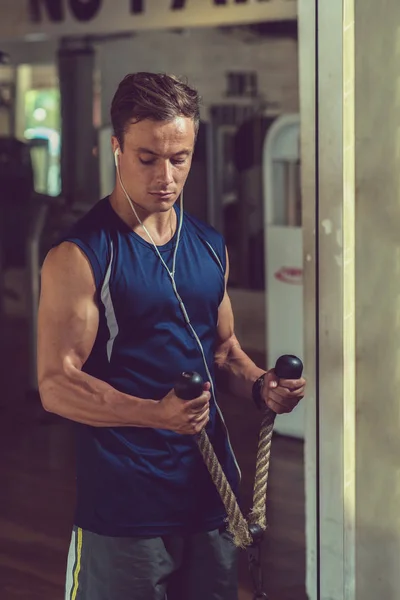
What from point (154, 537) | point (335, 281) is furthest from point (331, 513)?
point (154, 537)

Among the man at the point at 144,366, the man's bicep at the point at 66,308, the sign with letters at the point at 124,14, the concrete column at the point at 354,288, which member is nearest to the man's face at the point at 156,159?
the man at the point at 144,366

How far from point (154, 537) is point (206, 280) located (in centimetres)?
44

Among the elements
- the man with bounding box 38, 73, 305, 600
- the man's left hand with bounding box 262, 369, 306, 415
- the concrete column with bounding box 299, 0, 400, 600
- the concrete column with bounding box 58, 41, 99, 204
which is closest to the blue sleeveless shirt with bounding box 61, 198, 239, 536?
the man with bounding box 38, 73, 305, 600

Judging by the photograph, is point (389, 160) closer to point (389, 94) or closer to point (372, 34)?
point (389, 94)

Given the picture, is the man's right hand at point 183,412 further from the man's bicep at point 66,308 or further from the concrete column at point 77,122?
the concrete column at point 77,122

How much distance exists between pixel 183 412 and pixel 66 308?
0.25 m

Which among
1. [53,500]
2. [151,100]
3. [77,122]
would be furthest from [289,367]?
[77,122]

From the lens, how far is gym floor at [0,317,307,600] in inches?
128

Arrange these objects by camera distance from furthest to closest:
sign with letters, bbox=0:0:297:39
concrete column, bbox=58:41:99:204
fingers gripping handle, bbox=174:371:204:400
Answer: concrete column, bbox=58:41:99:204 → sign with letters, bbox=0:0:297:39 → fingers gripping handle, bbox=174:371:204:400

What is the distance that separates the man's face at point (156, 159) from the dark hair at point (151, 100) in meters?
0.01

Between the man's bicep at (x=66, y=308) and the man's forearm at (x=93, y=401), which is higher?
the man's bicep at (x=66, y=308)

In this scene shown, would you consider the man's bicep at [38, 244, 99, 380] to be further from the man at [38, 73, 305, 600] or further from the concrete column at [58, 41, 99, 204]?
the concrete column at [58, 41, 99, 204]

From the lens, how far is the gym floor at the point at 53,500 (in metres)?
3.25

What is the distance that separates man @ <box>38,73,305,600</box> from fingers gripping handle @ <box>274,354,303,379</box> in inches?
0.7
